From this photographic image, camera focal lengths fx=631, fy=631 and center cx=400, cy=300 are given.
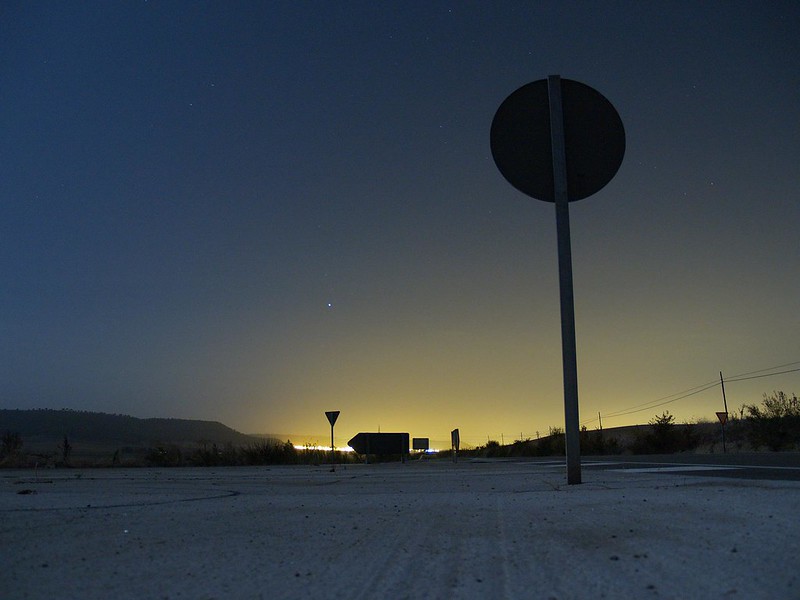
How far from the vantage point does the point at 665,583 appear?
7.14ft

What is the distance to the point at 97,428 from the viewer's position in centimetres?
15312

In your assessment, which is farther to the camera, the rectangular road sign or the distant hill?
the distant hill

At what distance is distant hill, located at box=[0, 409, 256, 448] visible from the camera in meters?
140

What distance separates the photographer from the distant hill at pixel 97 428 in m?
140

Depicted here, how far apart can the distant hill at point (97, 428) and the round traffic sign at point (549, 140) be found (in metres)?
134

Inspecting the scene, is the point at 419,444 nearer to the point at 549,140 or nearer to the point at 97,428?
the point at 549,140

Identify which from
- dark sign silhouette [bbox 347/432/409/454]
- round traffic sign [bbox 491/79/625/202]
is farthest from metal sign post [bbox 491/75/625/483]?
dark sign silhouette [bbox 347/432/409/454]

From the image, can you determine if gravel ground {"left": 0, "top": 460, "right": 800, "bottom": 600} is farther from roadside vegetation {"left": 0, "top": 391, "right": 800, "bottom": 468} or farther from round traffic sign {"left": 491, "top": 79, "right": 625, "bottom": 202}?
roadside vegetation {"left": 0, "top": 391, "right": 800, "bottom": 468}

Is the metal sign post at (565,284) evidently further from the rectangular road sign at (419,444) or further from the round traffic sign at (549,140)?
the rectangular road sign at (419,444)

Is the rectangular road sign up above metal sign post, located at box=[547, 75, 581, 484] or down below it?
below

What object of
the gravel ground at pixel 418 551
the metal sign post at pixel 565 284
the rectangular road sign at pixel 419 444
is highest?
the metal sign post at pixel 565 284

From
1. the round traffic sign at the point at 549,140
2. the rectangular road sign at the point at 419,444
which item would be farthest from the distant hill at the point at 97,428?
the round traffic sign at the point at 549,140

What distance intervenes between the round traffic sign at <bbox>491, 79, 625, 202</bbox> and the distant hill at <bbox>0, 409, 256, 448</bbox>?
5263 inches

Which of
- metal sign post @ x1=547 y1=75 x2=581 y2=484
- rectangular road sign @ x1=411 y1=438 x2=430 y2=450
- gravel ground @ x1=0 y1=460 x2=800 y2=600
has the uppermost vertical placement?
metal sign post @ x1=547 y1=75 x2=581 y2=484
